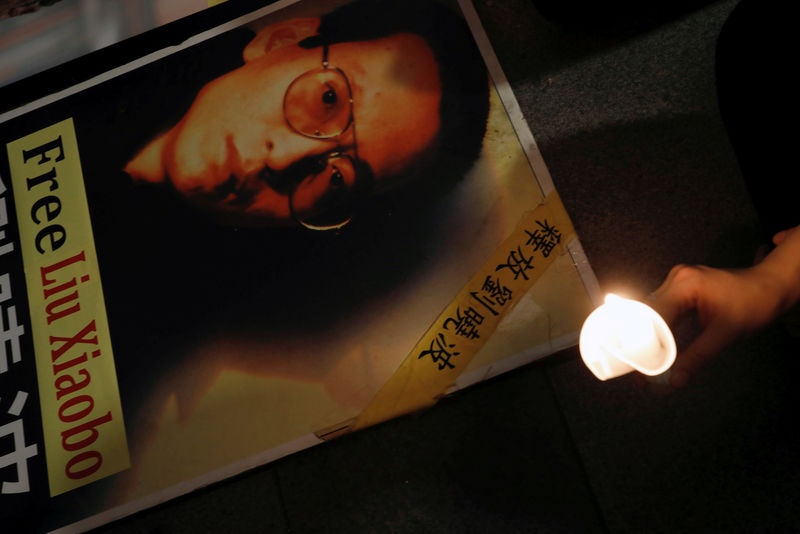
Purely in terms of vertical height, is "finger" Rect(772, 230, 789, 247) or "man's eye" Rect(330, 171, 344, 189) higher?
"man's eye" Rect(330, 171, 344, 189)

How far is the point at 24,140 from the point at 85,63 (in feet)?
0.48

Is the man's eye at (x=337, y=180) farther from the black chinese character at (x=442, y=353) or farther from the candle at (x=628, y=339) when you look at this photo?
the candle at (x=628, y=339)

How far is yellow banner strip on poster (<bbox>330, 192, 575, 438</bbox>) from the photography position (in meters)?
0.62

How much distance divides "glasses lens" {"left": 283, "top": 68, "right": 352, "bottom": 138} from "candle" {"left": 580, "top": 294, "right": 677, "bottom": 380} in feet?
1.43

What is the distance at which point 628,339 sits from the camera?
383 millimetres

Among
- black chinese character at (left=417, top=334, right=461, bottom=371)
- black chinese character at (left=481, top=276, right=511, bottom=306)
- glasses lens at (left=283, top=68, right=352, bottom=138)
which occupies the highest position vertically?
glasses lens at (left=283, top=68, right=352, bottom=138)

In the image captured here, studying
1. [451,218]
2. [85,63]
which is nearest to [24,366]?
[85,63]

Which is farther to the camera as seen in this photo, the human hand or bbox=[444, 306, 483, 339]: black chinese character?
bbox=[444, 306, 483, 339]: black chinese character

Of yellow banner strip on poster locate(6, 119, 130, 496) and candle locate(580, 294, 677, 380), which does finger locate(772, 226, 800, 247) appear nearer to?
candle locate(580, 294, 677, 380)

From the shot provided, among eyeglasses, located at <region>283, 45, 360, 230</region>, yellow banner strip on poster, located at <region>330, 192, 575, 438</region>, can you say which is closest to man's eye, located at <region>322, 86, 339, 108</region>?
eyeglasses, located at <region>283, 45, 360, 230</region>

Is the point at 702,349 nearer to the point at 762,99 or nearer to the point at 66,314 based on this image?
the point at 762,99

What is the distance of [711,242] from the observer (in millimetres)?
631

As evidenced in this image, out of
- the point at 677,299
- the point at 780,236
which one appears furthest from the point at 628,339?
the point at 780,236

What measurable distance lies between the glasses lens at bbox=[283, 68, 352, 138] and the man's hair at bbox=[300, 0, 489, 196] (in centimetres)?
6
